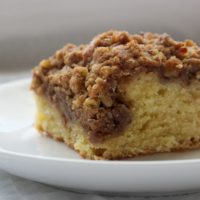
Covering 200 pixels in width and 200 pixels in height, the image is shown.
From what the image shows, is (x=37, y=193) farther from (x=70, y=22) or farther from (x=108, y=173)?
(x=70, y=22)

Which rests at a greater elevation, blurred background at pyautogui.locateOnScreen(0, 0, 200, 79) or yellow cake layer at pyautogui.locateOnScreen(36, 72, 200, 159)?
yellow cake layer at pyautogui.locateOnScreen(36, 72, 200, 159)

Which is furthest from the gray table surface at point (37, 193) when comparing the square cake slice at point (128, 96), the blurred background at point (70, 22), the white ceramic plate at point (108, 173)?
the blurred background at point (70, 22)

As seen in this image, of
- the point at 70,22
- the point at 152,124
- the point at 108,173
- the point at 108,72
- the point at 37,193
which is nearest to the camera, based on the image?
the point at 108,173

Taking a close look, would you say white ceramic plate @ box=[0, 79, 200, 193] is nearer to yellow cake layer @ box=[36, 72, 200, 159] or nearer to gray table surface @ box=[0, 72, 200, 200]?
gray table surface @ box=[0, 72, 200, 200]

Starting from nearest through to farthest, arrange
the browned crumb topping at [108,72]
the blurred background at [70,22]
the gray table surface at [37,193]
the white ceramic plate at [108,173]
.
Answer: the white ceramic plate at [108,173], the gray table surface at [37,193], the browned crumb topping at [108,72], the blurred background at [70,22]

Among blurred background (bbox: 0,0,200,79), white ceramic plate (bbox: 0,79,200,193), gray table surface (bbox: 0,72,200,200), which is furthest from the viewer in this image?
blurred background (bbox: 0,0,200,79)

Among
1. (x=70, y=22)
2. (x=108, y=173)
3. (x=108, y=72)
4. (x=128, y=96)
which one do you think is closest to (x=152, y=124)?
(x=128, y=96)

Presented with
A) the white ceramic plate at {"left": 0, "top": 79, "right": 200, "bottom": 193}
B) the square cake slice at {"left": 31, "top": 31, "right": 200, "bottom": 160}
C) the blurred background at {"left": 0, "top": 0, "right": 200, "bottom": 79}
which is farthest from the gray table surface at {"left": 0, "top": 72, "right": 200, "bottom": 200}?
the blurred background at {"left": 0, "top": 0, "right": 200, "bottom": 79}

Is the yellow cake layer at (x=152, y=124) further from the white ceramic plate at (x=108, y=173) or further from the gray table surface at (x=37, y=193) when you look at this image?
the white ceramic plate at (x=108, y=173)
